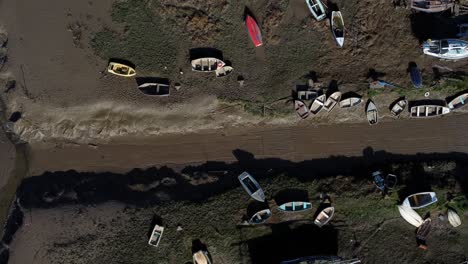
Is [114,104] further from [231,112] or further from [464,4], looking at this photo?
[464,4]

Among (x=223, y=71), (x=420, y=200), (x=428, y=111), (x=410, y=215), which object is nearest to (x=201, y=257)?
(x=223, y=71)

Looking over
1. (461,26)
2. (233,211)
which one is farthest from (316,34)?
(233,211)

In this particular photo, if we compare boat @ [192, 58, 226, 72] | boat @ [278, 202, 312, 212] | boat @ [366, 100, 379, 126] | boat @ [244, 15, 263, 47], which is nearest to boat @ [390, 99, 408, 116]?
boat @ [366, 100, 379, 126]

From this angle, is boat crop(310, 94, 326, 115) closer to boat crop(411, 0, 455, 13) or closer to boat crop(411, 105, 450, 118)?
boat crop(411, 105, 450, 118)

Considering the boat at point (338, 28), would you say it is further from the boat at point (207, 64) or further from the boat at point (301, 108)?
the boat at point (207, 64)

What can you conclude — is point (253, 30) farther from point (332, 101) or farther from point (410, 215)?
point (410, 215)
